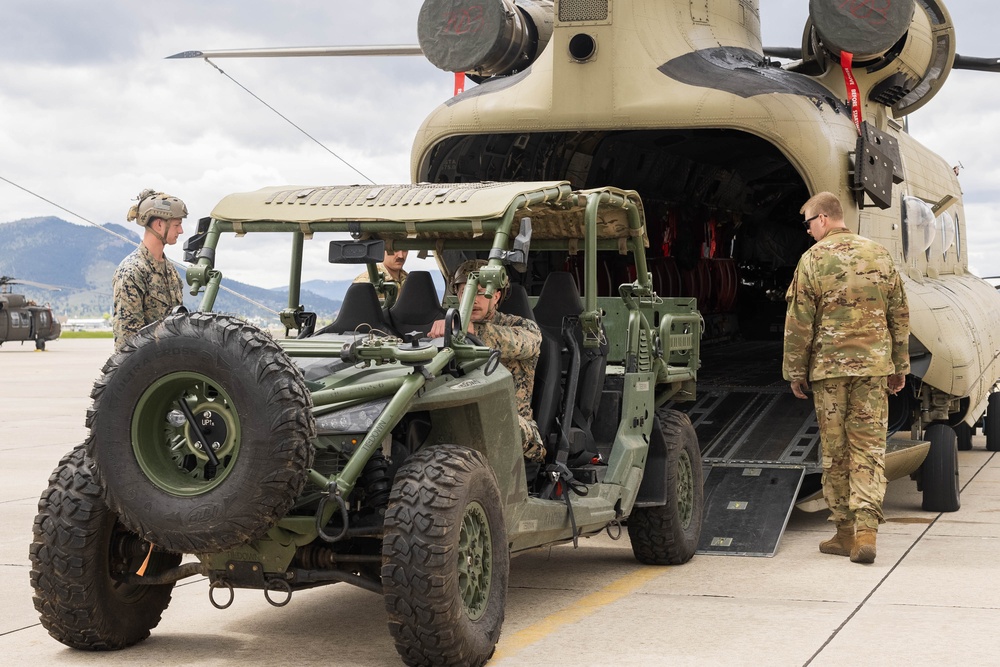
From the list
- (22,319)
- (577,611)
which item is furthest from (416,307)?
(22,319)

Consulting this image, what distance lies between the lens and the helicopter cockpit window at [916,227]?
1055 centimetres

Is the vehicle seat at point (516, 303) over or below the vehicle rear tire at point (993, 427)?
over

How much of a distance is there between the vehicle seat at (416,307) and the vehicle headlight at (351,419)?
5.33 feet

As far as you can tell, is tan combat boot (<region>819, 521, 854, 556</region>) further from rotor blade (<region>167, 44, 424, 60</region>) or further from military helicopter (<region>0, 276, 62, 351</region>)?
military helicopter (<region>0, 276, 62, 351</region>)

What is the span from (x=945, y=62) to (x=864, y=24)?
6.75ft

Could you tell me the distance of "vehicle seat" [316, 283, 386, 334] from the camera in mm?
6367

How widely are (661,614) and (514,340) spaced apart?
142 centimetres

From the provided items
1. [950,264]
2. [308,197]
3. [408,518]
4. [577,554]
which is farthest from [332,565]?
[950,264]

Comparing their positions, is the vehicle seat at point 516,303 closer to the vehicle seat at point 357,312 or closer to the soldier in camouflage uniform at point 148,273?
the vehicle seat at point 357,312

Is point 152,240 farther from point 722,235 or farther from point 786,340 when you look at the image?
point 722,235

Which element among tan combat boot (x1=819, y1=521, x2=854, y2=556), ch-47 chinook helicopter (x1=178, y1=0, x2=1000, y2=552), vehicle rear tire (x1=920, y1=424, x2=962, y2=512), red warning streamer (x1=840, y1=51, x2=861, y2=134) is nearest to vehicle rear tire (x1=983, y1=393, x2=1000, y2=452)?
ch-47 chinook helicopter (x1=178, y1=0, x2=1000, y2=552)

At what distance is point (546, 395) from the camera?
671cm

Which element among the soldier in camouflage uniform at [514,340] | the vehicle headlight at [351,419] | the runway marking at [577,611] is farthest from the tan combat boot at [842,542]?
the vehicle headlight at [351,419]

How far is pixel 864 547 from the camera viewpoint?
746 centimetres
